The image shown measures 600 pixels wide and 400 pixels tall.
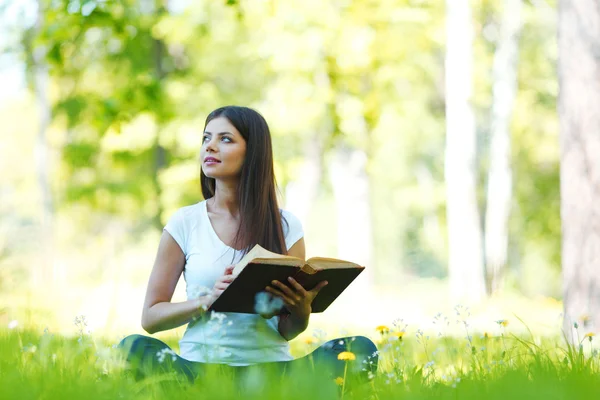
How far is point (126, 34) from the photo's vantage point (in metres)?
6.78

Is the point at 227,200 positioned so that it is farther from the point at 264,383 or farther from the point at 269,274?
the point at 264,383

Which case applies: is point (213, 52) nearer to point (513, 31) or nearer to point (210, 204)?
point (513, 31)

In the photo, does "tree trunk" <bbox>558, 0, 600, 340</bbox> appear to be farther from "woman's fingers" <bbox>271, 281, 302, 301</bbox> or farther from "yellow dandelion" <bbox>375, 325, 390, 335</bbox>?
"woman's fingers" <bbox>271, 281, 302, 301</bbox>

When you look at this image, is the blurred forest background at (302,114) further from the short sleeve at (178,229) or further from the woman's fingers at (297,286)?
the woman's fingers at (297,286)

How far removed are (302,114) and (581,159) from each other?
30.1 feet

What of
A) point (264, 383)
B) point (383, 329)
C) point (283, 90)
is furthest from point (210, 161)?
point (283, 90)

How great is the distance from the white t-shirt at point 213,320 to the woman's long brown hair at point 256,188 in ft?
0.34

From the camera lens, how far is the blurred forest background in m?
11.4

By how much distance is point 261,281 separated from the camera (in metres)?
2.83

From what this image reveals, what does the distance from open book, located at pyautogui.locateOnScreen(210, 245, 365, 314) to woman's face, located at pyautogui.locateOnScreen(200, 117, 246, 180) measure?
74 cm

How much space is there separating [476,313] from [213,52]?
9.73 meters

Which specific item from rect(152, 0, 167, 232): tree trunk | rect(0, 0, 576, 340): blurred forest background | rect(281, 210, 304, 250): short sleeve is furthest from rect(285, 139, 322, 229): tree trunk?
rect(281, 210, 304, 250): short sleeve

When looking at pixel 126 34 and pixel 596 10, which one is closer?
pixel 596 10

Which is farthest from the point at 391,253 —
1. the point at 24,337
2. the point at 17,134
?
the point at 24,337
